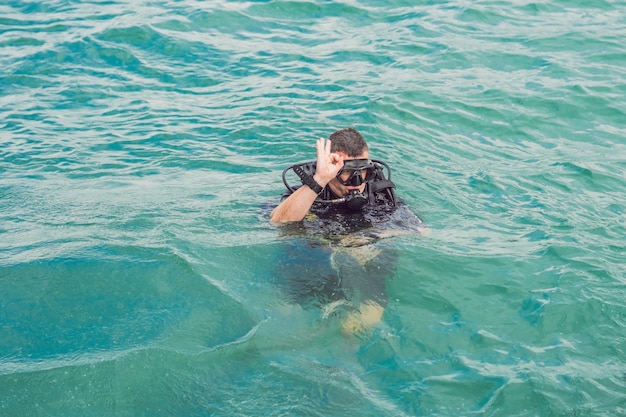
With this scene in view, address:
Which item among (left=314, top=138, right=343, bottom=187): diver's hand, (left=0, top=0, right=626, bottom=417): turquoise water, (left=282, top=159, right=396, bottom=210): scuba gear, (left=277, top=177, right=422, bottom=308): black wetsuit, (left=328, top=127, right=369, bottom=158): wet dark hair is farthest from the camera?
(left=328, top=127, right=369, bottom=158): wet dark hair

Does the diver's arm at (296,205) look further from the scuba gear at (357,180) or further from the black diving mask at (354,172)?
the black diving mask at (354,172)

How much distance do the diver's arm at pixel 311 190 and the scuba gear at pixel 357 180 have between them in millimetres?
90

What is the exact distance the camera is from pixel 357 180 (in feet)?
21.4

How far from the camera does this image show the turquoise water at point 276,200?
4.91 m

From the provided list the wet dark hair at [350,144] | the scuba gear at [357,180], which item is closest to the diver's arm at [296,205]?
the scuba gear at [357,180]

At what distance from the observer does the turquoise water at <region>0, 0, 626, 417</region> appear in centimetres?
491

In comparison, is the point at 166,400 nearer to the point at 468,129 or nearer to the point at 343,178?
the point at 343,178

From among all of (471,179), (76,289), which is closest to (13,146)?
(76,289)

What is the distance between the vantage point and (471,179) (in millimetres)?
8367

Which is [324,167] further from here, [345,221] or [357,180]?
[345,221]

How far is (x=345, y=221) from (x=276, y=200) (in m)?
1.15

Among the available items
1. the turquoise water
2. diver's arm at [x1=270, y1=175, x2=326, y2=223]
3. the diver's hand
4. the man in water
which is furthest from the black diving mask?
the turquoise water

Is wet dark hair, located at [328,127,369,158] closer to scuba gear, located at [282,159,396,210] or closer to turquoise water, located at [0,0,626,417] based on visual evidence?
scuba gear, located at [282,159,396,210]

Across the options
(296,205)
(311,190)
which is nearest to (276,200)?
(296,205)
